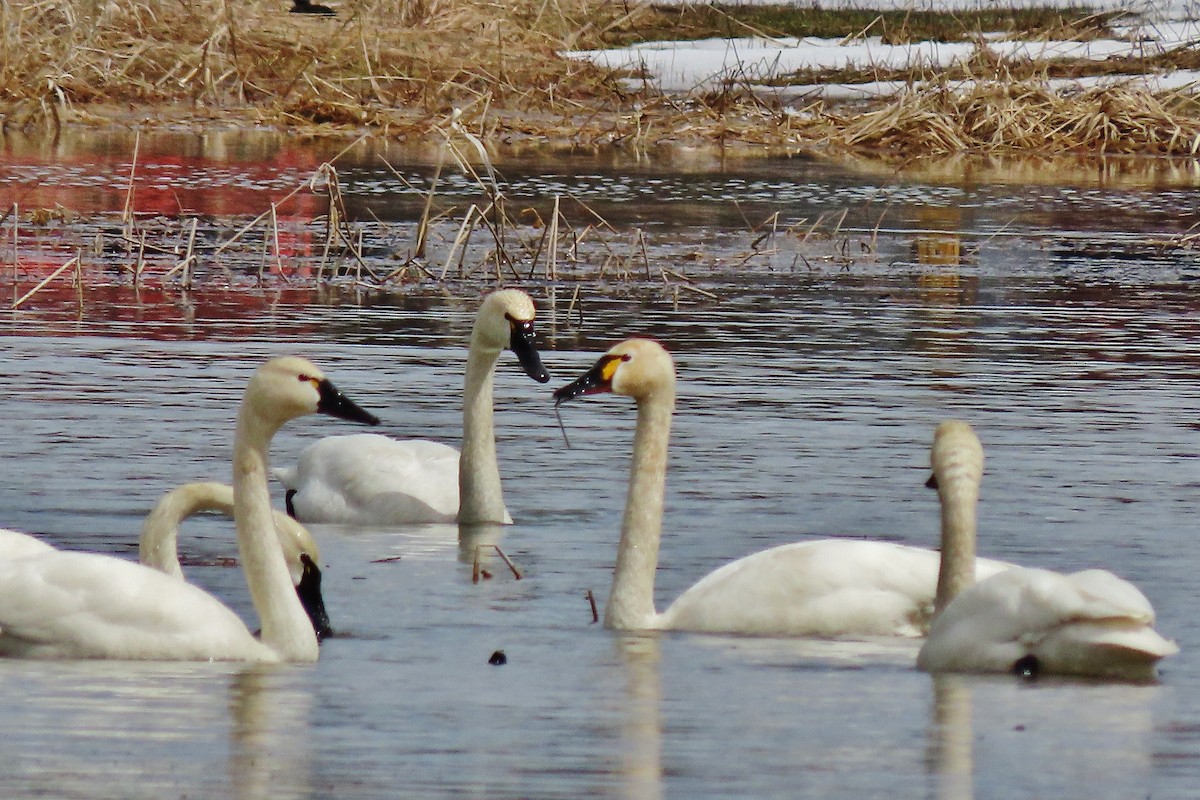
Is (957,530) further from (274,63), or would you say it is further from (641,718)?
(274,63)

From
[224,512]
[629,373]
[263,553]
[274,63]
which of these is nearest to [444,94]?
[274,63]

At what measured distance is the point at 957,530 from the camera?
6609 millimetres

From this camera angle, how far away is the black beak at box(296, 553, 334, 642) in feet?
22.2

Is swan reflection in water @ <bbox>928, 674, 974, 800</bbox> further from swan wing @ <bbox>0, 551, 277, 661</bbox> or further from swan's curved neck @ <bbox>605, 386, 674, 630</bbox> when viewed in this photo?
swan wing @ <bbox>0, 551, 277, 661</bbox>

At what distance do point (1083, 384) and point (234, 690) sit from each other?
648 cm

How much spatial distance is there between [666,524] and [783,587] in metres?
1.62

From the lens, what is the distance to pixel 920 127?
26109 mm

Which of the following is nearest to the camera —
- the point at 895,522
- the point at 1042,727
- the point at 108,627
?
the point at 1042,727

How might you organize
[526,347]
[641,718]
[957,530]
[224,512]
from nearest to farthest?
[641,718] < [957,530] < [224,512] < [526,347]

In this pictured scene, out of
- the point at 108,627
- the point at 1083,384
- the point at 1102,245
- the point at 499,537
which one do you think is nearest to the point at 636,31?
the point at 1102,245

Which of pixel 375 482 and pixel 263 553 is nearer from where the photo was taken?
pixel 263 553

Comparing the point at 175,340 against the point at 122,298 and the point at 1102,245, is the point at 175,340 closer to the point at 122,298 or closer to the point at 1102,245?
the point at 122,298

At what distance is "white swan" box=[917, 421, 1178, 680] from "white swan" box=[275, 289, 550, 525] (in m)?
2.75

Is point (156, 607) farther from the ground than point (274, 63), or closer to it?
closer to it
